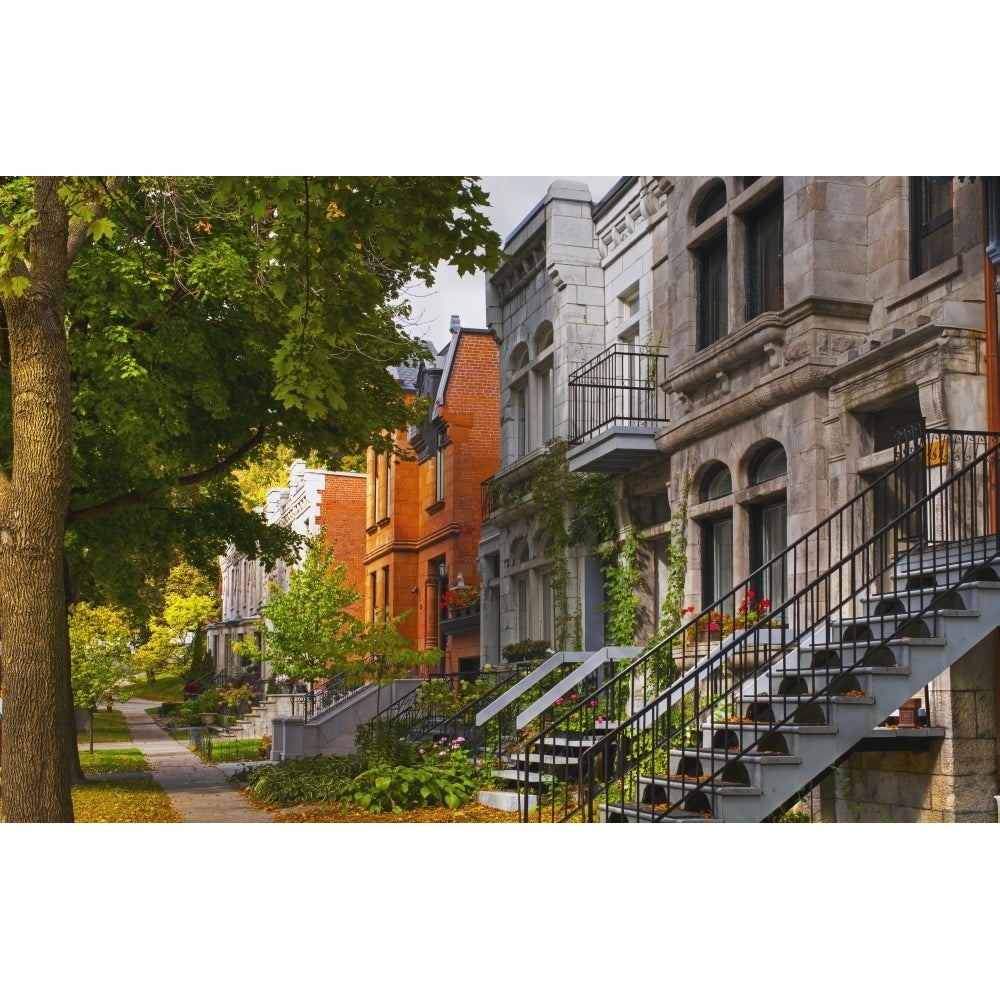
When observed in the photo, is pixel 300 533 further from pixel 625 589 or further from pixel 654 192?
pixel 654 192

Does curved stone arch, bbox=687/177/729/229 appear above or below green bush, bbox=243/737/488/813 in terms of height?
above

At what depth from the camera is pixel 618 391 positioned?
14289mm

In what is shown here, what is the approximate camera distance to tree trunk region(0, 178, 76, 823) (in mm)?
8859

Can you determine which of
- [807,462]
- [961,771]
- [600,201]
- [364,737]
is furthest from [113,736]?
[961,771]

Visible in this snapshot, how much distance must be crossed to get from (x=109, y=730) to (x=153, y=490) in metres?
5.52

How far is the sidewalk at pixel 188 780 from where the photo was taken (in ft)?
37.4

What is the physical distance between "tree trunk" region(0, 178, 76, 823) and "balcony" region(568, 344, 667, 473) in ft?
20.3

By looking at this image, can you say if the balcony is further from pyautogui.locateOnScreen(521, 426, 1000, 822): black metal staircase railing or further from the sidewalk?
the sidewalk

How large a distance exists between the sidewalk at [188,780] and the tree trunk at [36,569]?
220cm

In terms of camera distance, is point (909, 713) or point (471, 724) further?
point (471, 724)

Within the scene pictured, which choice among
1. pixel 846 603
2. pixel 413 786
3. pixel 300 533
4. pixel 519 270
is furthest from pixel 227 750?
pixel 846 603

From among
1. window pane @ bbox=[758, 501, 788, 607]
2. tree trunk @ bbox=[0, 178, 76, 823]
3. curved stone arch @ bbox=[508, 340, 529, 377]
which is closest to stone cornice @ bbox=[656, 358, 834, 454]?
window pane @ bbox=[758, 501, 788, 607]
